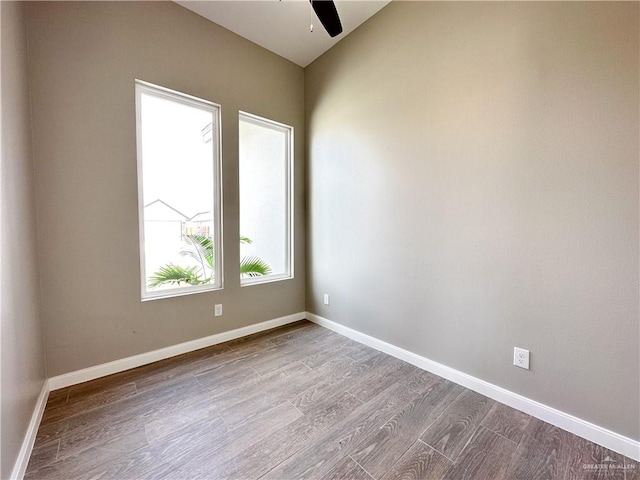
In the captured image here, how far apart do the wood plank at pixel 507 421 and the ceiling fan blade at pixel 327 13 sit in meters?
2.54

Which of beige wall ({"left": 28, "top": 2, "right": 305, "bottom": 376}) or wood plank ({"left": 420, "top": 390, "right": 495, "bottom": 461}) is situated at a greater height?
beige wall ({"left": 28, "top": 2, "right": 305, "bottom": 376})

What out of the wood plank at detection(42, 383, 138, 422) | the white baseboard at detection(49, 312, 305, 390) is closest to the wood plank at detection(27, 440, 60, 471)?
the wood plank at detection(42, 383, 138, 422)

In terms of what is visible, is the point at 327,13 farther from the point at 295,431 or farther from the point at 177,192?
the point at 295,431

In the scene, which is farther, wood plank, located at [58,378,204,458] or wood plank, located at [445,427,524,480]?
wood plank, located at [58,378,204,458]

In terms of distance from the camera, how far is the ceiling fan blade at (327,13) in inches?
55.0

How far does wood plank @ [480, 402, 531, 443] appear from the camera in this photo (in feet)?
5.15

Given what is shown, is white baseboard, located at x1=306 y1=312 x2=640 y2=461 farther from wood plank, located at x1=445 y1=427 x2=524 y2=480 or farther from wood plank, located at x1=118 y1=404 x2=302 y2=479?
wood plank, located at x1=118 y1=404 x2=302 y2=479

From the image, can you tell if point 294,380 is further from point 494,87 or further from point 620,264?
point 494,87

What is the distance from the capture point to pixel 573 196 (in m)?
1.54

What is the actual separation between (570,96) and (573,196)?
22.3 inches

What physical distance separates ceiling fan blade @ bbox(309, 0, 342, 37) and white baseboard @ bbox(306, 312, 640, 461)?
97.7 inches

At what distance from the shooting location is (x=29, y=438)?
142 cm

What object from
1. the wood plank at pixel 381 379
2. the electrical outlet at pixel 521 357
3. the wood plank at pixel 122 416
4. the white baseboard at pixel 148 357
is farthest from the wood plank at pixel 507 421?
the white baseboard at pixel 148 357

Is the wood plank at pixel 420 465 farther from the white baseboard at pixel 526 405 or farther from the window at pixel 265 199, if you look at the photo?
the window at pixel 265 199
